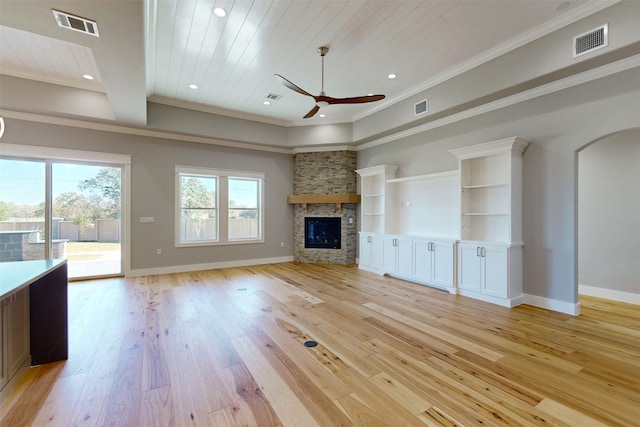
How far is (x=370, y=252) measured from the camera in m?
6.32

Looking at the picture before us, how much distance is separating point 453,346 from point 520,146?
2975mm

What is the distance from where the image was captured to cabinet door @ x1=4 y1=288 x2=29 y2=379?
2127mm

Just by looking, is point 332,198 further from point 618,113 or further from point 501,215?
point 618,113

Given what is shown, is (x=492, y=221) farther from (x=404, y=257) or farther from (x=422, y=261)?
(x=404, y=257)

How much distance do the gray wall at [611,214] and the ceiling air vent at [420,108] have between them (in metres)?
2.60

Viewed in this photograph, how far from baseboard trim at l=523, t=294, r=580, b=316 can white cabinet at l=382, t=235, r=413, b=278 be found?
1.83m

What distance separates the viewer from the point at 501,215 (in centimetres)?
436

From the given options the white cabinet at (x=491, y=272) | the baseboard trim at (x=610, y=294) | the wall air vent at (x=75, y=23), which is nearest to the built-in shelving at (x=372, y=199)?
the white cabinet at (x=491, y=272)

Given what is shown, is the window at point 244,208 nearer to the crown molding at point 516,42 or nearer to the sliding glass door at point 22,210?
the sliding glass door at point 22,210

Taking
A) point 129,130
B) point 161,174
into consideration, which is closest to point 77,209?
point 161,174

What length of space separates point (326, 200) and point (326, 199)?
26 millimetres

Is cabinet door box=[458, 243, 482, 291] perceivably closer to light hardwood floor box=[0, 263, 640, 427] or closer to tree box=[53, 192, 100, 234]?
light hardwood floor box=[0, 263, 640, 427]

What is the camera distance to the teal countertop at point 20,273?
179 cm

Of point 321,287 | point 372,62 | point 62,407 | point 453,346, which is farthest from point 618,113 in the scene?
point 62,407
